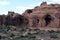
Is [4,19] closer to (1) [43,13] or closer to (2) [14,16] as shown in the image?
(2) [14,16]

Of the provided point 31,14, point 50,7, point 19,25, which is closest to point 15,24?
point 19,25

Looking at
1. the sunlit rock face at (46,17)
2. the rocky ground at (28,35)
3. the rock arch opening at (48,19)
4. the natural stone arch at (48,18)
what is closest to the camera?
the rocky ground at (28,35)

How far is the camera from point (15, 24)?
6975cm

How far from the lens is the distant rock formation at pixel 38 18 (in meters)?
63.7

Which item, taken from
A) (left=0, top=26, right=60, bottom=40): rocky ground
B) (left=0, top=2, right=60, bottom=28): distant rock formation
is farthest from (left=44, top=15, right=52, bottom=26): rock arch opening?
(left=0, top=26, right=60, bottom=40): rocky ground

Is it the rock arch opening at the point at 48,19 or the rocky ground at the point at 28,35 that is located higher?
the rock arch opening at the point at 48,19

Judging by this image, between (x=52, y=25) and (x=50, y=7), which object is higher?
(x=50, y=7)

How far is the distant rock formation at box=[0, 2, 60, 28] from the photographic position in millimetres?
63656

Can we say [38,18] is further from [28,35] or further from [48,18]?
[28,35]

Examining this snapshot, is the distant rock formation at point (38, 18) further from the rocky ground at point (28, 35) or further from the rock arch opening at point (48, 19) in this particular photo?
the rocky ground at point (28, 35)

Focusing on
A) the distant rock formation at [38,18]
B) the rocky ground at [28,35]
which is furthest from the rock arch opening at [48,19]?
the rocky ground at [28,35]

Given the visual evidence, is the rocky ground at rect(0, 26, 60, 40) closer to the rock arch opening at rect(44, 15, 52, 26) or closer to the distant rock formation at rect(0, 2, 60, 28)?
the distant rock formation at rect(0, 2, 60, 28)

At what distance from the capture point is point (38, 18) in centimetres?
6612

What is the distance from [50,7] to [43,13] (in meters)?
4.30
